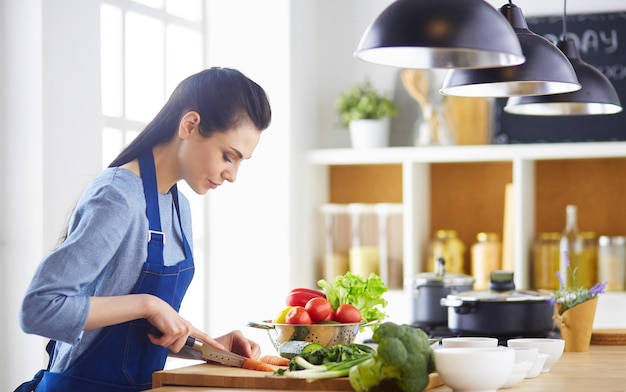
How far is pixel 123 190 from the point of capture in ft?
7.51

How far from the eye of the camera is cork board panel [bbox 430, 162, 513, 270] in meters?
5.11

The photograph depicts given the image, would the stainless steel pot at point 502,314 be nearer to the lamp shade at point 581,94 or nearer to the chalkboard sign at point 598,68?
the lamp shade at point 581,94

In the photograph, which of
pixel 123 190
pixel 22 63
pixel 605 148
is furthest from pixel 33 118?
pixel 605 148

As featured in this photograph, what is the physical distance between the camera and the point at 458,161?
197 inches

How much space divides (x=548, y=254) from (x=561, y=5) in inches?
50.2

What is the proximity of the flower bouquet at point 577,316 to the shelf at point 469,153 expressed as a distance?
1.70 metres

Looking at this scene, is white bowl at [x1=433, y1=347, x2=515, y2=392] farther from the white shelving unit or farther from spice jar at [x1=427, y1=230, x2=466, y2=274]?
spice jar at [x1=427, y1=230, x2=466, y2=274]

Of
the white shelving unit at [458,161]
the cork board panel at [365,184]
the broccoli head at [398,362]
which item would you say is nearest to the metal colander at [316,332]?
the broccoli head at [398,362]

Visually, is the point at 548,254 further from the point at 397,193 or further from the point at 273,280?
the point at 273,280

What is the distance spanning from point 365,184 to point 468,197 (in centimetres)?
56

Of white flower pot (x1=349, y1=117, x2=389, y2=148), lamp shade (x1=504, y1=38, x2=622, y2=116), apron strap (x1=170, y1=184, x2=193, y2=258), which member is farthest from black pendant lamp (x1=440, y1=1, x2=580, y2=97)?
white flower pot (x1=349, y1=117, x2=389, y2=148)

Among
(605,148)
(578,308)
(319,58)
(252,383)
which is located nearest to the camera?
(252,383)

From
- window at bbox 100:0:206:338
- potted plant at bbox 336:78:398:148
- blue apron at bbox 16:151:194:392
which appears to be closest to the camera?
blue apron at bbox 16:151:194:392

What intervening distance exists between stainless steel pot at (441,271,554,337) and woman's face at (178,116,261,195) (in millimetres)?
919
